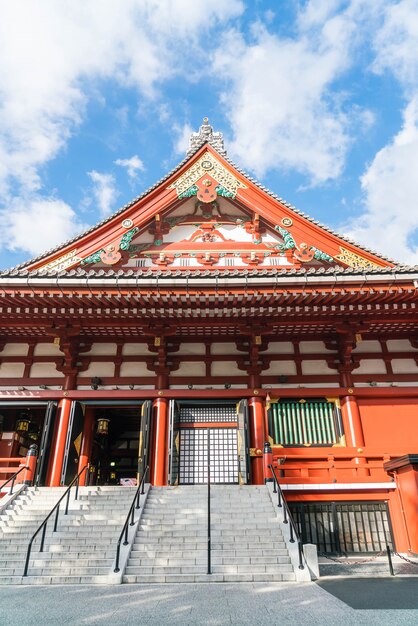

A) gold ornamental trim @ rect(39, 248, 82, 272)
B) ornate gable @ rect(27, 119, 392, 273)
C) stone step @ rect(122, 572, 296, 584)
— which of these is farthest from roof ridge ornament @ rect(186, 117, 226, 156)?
stone step @ rect(122, 572, 296, 584)

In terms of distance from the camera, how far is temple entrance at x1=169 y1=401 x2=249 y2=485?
12000 mm

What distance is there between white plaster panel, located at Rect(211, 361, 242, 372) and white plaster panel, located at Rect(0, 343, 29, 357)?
6.21 m

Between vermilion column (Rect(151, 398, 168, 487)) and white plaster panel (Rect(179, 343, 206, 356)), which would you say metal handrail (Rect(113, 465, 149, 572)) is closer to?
vermilion column (Rect(151, 398, 168, 487))

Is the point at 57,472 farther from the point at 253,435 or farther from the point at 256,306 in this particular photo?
the point at 256,306

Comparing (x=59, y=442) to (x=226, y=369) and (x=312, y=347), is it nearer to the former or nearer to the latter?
(x=226, y=369)

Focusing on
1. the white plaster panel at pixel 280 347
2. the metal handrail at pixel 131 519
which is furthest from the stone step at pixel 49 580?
the white plaster panel at pixel 280 347

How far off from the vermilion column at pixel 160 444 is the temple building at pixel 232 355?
0.04 m

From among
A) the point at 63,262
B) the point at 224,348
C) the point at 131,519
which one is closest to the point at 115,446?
the point at 224,348

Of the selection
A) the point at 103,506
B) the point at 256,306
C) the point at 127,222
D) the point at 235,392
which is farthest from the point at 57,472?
the point at 127,222

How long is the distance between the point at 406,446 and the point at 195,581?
7.59m

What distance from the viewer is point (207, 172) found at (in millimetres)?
15008

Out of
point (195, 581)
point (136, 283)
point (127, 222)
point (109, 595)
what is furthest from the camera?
point (127, 222)

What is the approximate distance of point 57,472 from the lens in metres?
11.4

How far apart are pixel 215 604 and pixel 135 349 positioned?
8330 mm
